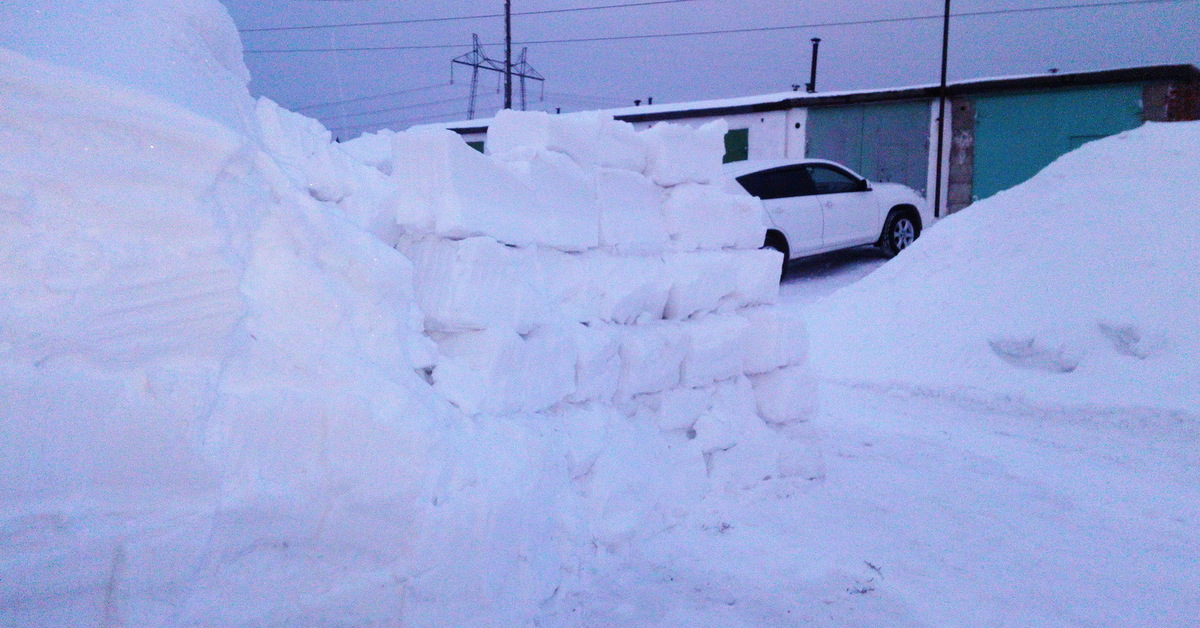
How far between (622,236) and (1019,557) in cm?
198

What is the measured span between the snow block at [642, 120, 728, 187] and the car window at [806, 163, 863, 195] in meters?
7.92

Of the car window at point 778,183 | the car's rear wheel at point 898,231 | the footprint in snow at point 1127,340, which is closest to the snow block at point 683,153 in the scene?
the footprint in snow at point 1127,340

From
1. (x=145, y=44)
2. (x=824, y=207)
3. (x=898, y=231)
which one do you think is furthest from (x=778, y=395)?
(x=898, y=231)

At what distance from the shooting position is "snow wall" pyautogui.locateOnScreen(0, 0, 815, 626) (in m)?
1.66

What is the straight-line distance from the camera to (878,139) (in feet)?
57.7

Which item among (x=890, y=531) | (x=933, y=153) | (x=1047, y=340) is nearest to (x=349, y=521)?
(x=890, y=531)

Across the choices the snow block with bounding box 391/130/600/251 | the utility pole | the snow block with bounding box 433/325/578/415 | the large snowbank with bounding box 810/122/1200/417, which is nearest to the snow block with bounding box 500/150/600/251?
the snow block with bounding box 391/130/600/251

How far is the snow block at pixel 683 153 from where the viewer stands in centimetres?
375

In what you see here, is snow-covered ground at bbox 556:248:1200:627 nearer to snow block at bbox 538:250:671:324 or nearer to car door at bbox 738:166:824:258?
snow block at bbox 538:250:671:324

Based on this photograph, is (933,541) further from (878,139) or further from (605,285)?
(878,139)

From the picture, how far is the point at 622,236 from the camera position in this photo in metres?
3.50

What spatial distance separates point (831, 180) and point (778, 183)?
3.77ft

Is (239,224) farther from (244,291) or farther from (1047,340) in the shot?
(1047,340)

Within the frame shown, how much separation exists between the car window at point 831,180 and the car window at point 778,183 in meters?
0.20
